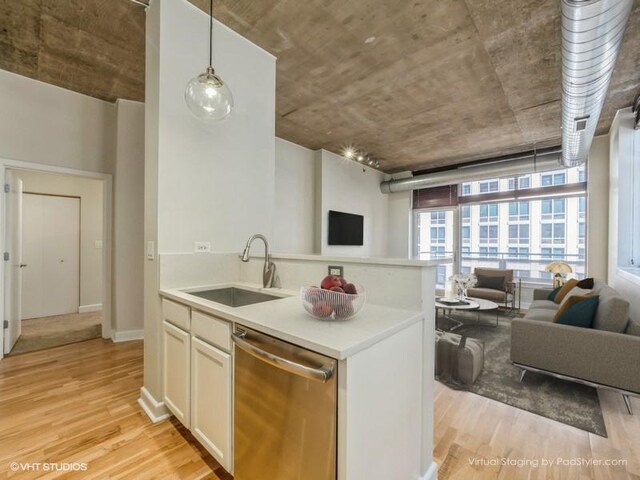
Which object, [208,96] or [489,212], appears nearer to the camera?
Answer: [208,96]

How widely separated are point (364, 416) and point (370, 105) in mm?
3431

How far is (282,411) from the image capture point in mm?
1074

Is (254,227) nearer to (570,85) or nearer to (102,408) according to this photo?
(102,408)

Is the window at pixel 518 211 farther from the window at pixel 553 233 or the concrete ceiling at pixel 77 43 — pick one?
the concrete ceiling at pixel 77 43

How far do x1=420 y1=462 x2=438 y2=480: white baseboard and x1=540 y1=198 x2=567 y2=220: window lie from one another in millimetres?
5611

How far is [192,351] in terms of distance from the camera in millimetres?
1614

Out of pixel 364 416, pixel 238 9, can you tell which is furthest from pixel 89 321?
pixel 364 416

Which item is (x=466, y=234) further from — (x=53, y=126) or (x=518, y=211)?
(x=53, y=126)

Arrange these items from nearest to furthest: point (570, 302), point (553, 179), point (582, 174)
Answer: point (570, 302), point (582, 174), point (553, 179)

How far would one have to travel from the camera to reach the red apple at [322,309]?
1226 mm

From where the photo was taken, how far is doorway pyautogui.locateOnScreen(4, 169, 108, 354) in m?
3.88

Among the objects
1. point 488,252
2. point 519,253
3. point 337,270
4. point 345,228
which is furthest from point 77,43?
point 519,253

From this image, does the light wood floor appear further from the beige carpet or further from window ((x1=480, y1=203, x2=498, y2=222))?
window ((x1=480, y1=203, x2=498, y2=222))

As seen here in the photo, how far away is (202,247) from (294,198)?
2771 mm
